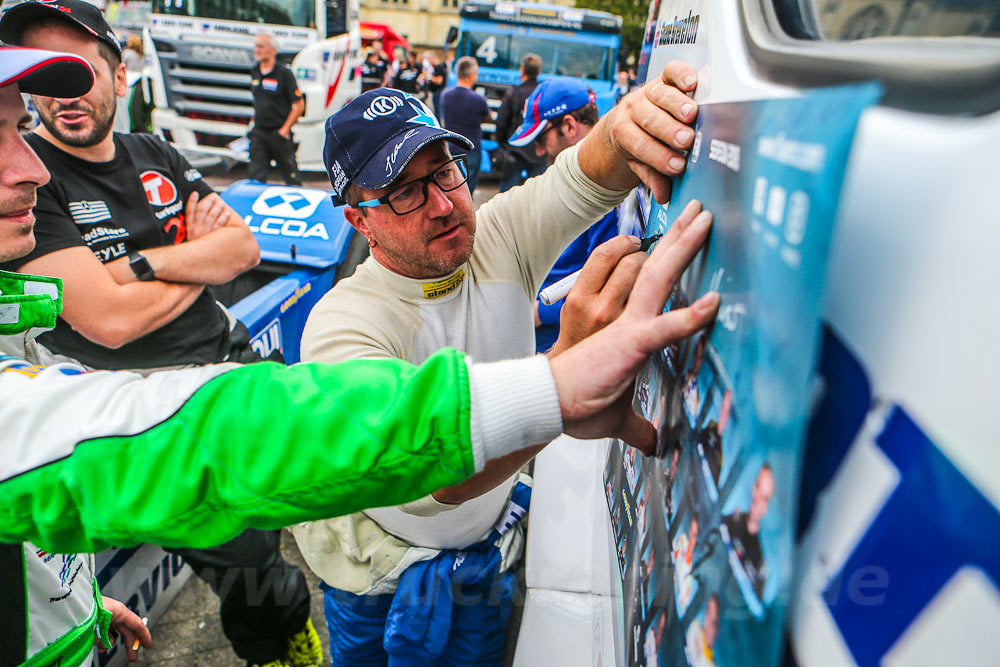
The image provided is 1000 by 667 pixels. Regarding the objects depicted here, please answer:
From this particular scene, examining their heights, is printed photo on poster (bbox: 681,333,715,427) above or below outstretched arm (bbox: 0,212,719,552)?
above

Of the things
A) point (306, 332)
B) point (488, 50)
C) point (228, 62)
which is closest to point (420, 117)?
point (306, 332)

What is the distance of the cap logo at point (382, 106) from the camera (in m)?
1.68

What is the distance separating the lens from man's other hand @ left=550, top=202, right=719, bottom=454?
2.44 feet

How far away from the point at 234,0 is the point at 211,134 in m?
1.80

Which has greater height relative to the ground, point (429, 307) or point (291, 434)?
point (291, 434)

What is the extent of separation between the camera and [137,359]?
224cm

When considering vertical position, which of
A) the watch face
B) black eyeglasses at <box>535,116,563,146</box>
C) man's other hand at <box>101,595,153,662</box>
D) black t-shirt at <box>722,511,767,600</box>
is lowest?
man's other hand at <box>101,595,153,662</box>

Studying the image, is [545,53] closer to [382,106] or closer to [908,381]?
[382,106]

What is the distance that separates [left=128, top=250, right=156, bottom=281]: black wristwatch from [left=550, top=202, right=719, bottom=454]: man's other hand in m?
1.85

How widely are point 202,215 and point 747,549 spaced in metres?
2.42

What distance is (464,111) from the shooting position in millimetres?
7375

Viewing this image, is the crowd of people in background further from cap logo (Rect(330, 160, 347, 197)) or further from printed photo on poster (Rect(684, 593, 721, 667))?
printed photo on poster (Rect(684, 593, 721, 667))

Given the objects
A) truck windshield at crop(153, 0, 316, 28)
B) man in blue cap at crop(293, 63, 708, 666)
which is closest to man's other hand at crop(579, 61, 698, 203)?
man in blue cap at crop(293, 63, 708, 666)

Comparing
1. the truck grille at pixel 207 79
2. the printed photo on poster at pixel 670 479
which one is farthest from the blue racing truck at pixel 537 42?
the printed photo on poster at pixel 670 479
